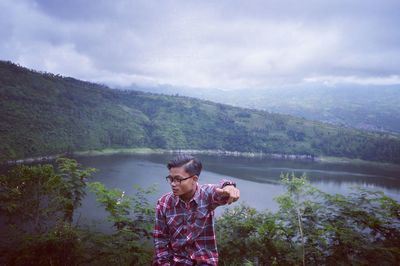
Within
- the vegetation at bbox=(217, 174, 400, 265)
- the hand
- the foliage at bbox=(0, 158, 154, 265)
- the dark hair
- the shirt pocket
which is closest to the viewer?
the hand

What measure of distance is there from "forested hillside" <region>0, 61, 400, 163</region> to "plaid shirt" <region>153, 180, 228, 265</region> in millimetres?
107789

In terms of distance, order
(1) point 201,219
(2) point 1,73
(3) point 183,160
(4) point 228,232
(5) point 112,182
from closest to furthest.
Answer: (1) point 201,219
(3) point 183,160
(4) point 228,232
(5) point 112,182
(2) point 1,73

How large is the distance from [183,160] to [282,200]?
20.1ft

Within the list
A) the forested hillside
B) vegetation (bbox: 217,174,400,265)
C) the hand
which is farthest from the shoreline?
the hand

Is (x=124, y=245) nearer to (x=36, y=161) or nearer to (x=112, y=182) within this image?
(x=112, y=182)

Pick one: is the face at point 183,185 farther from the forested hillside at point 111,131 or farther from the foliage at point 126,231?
the forested hillside at point 111,131

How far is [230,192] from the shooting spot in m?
2.90

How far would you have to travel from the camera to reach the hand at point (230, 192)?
9.40 ft

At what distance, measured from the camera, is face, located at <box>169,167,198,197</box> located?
10.5 ft

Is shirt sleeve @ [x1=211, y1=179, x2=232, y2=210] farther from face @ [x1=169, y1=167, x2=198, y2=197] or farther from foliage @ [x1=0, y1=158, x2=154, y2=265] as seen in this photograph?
foliage @ [x1=0, y1=158, x2=154, y2=265]

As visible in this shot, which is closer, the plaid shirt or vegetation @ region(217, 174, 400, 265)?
the plaid shirt

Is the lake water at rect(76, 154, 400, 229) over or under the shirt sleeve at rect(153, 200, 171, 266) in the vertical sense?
under

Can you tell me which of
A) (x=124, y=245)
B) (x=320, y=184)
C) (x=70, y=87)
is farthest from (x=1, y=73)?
(x=124, y=245)

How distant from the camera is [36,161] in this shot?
9669 centimetres
